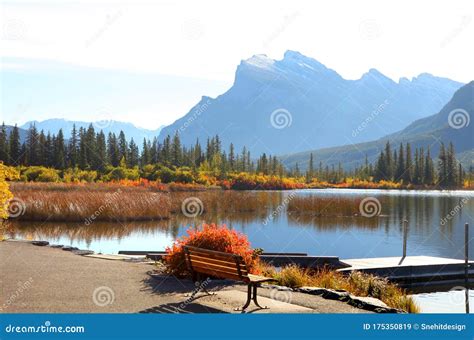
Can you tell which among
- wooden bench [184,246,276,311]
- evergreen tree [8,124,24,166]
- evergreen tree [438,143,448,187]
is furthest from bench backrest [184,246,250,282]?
evergreen tree [438,143,448,187]

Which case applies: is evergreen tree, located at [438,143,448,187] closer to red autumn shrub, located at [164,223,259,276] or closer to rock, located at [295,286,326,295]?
red autumn shrub, located at [164,223,259,276]

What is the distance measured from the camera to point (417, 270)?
24375 mm

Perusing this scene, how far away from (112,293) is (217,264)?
226 centimetres

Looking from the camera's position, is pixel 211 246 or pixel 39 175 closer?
pixel 211 246

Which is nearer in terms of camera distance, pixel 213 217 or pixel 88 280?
pixel 88 280

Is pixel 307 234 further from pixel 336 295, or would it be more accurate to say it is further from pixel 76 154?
pixel 76 154

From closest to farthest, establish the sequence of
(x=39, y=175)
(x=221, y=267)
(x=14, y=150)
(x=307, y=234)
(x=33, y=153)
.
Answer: (x=221, y=267)
(x=307, y=234)
(x=39, y=175)
(x=14, y=150)
(x=33, y=153)

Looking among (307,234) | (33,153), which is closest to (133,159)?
(33,153)

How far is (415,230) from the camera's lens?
140 feet

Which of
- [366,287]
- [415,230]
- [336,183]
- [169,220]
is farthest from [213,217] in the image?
[336,183]

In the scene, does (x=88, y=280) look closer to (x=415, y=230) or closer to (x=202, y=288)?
(x=202, y=288)

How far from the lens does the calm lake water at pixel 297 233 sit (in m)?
31.6

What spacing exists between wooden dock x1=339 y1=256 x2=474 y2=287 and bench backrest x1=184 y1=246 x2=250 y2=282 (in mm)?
9113

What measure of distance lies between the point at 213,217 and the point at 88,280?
30929mm
